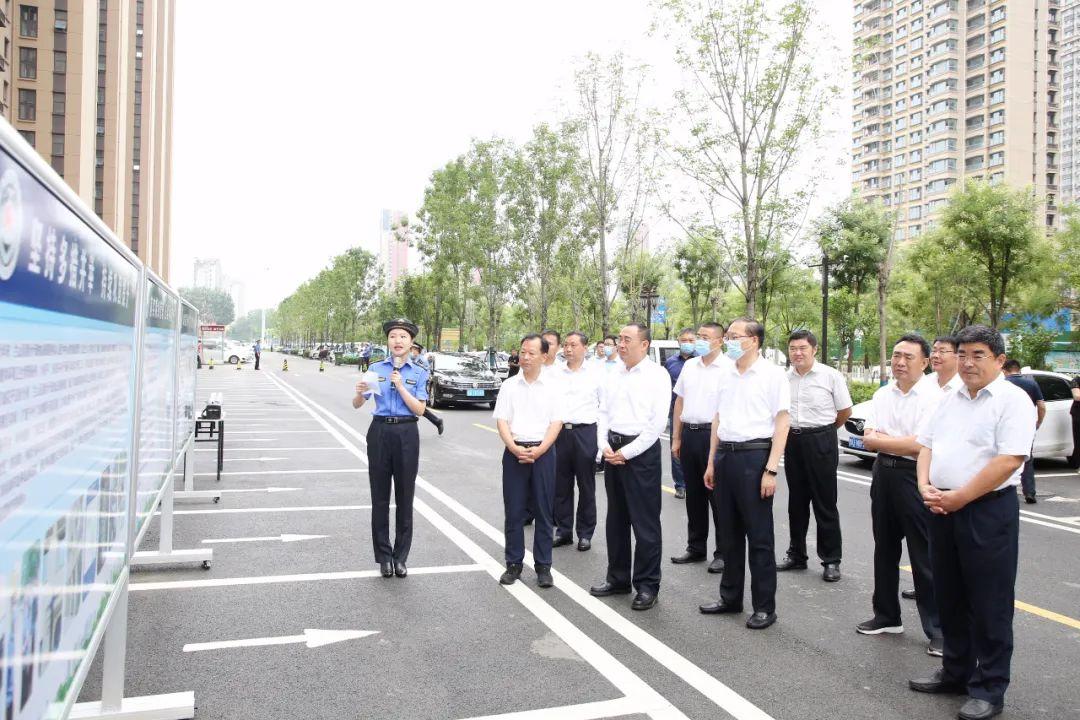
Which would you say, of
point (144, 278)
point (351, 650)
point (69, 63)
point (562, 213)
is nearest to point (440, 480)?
point (351, 650)

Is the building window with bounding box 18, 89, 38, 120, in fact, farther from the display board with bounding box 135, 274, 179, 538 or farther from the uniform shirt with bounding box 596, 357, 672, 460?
the uniform shirt with bounding box 596, 357, 672, 460

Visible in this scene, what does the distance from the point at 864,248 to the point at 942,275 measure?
424 cm

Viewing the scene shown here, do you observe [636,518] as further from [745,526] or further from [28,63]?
[28,63]

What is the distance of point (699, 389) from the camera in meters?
6.38

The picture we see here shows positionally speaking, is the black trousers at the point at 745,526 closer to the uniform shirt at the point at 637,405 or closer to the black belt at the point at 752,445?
the black belt at the point at 752,445

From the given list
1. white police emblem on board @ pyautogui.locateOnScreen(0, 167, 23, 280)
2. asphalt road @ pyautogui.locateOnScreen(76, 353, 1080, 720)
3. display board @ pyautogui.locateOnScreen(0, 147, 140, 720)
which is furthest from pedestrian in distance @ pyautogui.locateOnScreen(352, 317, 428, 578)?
white police emblem on board @ pyautogui.locateOnScreen(0, 167, 23, 280)

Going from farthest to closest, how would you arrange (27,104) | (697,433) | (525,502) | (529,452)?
(27,104)
(697,433)
(525,502)
(529,452)

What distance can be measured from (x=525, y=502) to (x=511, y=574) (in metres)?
0.49

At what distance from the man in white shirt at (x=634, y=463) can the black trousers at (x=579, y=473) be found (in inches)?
47.9

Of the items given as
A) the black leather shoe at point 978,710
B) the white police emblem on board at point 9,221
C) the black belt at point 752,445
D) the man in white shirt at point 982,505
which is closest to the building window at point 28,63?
the black belt at point 752,445

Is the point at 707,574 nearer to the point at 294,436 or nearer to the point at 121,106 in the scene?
the point at 294,436

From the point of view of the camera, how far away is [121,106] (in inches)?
1980

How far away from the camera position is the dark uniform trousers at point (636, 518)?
514 cm

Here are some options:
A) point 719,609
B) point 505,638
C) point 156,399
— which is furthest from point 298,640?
point 719,609
